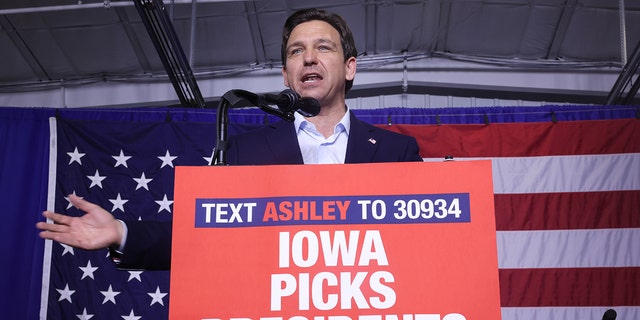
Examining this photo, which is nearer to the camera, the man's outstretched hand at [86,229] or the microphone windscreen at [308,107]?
the man's outstretched hand at [86,229]

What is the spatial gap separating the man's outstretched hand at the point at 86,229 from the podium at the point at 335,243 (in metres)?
0.19

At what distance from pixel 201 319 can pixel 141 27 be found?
473 cm

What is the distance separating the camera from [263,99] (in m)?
1.12

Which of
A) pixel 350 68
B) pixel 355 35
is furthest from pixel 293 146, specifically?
pixel 355 35

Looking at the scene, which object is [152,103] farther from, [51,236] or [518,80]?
[51,236]

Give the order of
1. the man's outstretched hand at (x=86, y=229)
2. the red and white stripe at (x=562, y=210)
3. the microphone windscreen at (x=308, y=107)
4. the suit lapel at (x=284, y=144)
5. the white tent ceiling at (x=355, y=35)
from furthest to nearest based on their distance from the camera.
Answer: the white tent ceiling at (x=355, y=35), the red and white stripe at (x=562, y=210), the suit lapel at (x=284, y=144), the microphone windscreen at (x=308, y=107), the man's outstretched hand at (x=86, y=229)

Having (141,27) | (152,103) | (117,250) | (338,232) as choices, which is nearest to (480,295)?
(338,232)

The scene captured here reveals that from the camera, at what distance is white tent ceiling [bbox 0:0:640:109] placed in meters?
5.17

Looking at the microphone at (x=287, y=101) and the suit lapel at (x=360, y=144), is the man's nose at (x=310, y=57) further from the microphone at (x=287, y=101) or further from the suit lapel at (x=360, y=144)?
the microphone at (x=287, y=101)

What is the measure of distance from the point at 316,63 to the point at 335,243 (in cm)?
73

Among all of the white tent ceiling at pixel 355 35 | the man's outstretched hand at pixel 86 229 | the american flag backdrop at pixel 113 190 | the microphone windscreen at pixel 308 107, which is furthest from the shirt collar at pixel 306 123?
the white tent ceiling at pixel 355 35

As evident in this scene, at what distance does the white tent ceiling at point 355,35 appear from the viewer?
517cm

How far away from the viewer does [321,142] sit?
1646 millimetres

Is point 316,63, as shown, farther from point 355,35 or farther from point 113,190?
point 355,35
